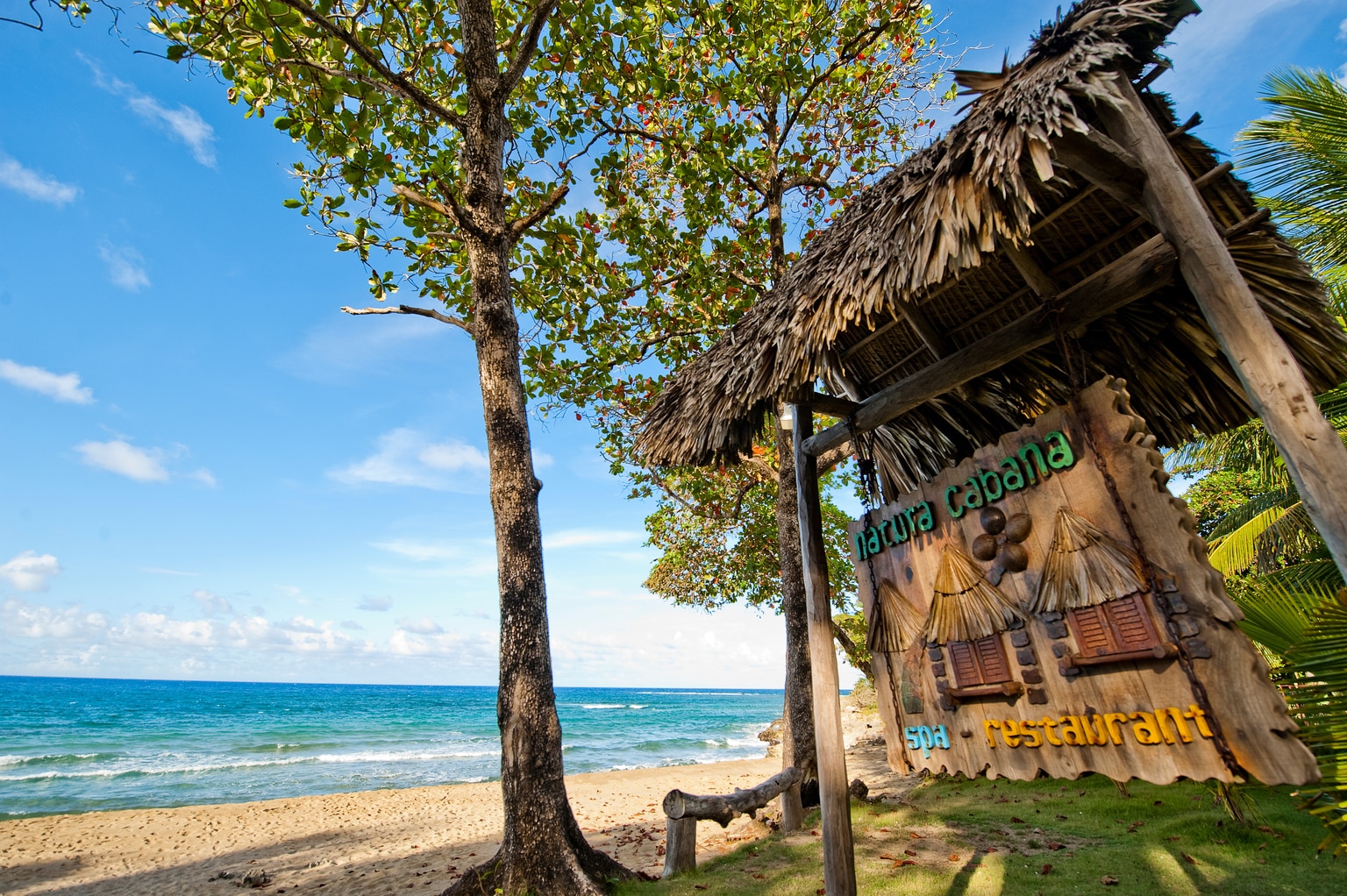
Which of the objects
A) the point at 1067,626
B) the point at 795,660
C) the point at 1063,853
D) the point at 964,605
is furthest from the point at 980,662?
the point at 795,660

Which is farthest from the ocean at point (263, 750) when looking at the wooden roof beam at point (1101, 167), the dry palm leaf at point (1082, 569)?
the wooden roof beam at point (1101, 167)

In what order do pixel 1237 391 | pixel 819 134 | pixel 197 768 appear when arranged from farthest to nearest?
pixel 197 768 < pixel 819 134 < pixel 1237 391

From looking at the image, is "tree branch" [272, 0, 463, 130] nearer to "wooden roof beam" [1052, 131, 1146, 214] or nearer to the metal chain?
"wooden roof beam" [1052, 131, 1146, 214]

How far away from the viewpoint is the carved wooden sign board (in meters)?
2.13

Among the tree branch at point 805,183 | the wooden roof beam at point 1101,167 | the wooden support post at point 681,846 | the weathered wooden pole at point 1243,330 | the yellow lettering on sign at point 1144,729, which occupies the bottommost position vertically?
the wooden support post at point 681,846

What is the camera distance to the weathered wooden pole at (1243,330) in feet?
6.42

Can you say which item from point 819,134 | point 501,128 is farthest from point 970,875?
point 819,134

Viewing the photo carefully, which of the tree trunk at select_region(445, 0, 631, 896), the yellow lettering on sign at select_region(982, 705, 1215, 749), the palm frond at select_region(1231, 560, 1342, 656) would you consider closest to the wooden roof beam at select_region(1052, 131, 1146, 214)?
the yellow lettering on sign at select_region(982, 705, 1215, 749)

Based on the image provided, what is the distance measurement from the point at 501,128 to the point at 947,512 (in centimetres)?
573

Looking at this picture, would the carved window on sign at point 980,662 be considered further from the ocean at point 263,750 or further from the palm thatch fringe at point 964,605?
the ocean at point 263,750

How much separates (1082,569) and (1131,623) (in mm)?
258

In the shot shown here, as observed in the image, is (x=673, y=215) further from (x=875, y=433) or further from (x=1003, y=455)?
(x=1003, y=455)

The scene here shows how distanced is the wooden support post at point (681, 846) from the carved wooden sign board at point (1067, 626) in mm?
3136

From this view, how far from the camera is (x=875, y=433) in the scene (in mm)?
4945
